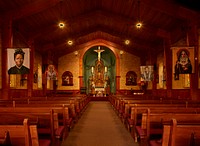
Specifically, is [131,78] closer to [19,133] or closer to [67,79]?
→ [67,79]

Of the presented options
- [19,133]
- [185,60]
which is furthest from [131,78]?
[19,133]

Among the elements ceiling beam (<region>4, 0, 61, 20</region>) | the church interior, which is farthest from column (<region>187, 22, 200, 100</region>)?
ceiling beam (<region>4, 0, 61, 20</region>)

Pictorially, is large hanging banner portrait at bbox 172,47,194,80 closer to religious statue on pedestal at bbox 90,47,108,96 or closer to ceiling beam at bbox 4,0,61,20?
ceiling beam at bbox 4,0,61,20

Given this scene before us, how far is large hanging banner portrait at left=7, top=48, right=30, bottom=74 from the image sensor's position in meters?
9.89

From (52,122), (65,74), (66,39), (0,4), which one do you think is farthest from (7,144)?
(65,74)

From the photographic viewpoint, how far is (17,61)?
9.88 meters

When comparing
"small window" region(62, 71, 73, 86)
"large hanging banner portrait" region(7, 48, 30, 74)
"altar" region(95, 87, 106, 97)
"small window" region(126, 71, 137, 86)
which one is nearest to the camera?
"large hanging banner portrait" region(7, 48, 30, 74)

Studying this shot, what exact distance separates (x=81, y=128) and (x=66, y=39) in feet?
42.8

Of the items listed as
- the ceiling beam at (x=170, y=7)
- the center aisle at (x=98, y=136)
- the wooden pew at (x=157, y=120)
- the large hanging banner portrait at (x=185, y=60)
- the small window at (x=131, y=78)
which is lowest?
the center aisle at (x=98, y=136)

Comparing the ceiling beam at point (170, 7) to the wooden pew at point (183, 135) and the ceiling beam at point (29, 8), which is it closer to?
the ceiling beam at point (29, 8)

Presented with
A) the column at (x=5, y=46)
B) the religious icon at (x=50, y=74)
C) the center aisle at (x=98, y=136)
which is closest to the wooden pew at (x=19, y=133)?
the center aisle at (x=98, y=136)

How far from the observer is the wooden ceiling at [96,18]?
37.2 ft

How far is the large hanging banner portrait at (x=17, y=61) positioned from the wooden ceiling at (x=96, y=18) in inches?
91.2

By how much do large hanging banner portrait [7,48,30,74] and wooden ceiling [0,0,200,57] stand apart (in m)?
2.32
